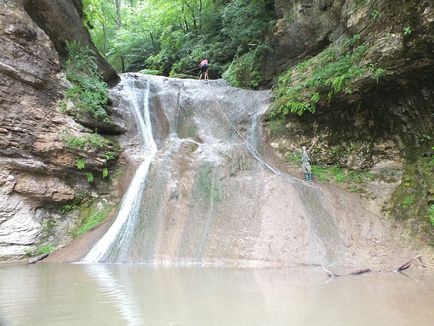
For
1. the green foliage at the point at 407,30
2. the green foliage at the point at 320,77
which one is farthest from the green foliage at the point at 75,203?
the green foliage at the point at 407,30

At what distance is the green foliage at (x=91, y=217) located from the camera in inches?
469

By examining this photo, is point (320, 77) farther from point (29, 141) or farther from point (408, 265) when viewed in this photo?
point (29, 141)

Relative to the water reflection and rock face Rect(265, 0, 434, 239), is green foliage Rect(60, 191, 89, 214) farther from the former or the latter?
rock face Rect(265, 0, 434, 239)

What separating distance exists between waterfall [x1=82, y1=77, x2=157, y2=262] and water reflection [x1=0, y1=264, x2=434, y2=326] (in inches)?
93.3

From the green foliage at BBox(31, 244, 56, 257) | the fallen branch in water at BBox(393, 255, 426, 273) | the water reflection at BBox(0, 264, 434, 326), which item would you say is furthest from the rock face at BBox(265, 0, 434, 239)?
the green foliage at BBox(31, 244, 56, 257)

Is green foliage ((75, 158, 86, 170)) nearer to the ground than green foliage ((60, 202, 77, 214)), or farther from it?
farther from it

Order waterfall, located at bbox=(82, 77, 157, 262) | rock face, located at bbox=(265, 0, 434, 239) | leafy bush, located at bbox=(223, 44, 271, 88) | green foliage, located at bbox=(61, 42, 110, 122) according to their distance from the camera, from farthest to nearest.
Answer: leafy bush, located at bbox=(223, 44, 271, 88), green foliage, located at bbox=(61, 42, 110, 122), waterfall, located at bbox=(82, 77, 157, 262), rock face, located at bbox=(265, 0, 434, 239)

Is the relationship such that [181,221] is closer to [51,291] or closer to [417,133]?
[51,291]

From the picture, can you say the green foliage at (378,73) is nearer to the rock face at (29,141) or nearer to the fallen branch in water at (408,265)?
the fallen branch in water at (408,265)

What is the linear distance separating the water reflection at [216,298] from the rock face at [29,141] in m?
3.73

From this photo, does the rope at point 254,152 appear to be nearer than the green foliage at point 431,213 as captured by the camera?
No

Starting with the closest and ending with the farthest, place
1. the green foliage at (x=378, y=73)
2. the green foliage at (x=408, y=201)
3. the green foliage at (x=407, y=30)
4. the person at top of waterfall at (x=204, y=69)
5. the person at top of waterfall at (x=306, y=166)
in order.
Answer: the green foliage at (x=407, y=30) < the green foliage at (x=408, y=201) < the green foliage at (x=378, y=73) < the person at top of waterfall at (x=306, y=166) < the person at top of waterfall at (x=204, y=69)

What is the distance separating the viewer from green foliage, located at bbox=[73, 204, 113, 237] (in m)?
11.9

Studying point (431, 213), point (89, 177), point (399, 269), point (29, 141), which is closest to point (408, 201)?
point (431, 213)
